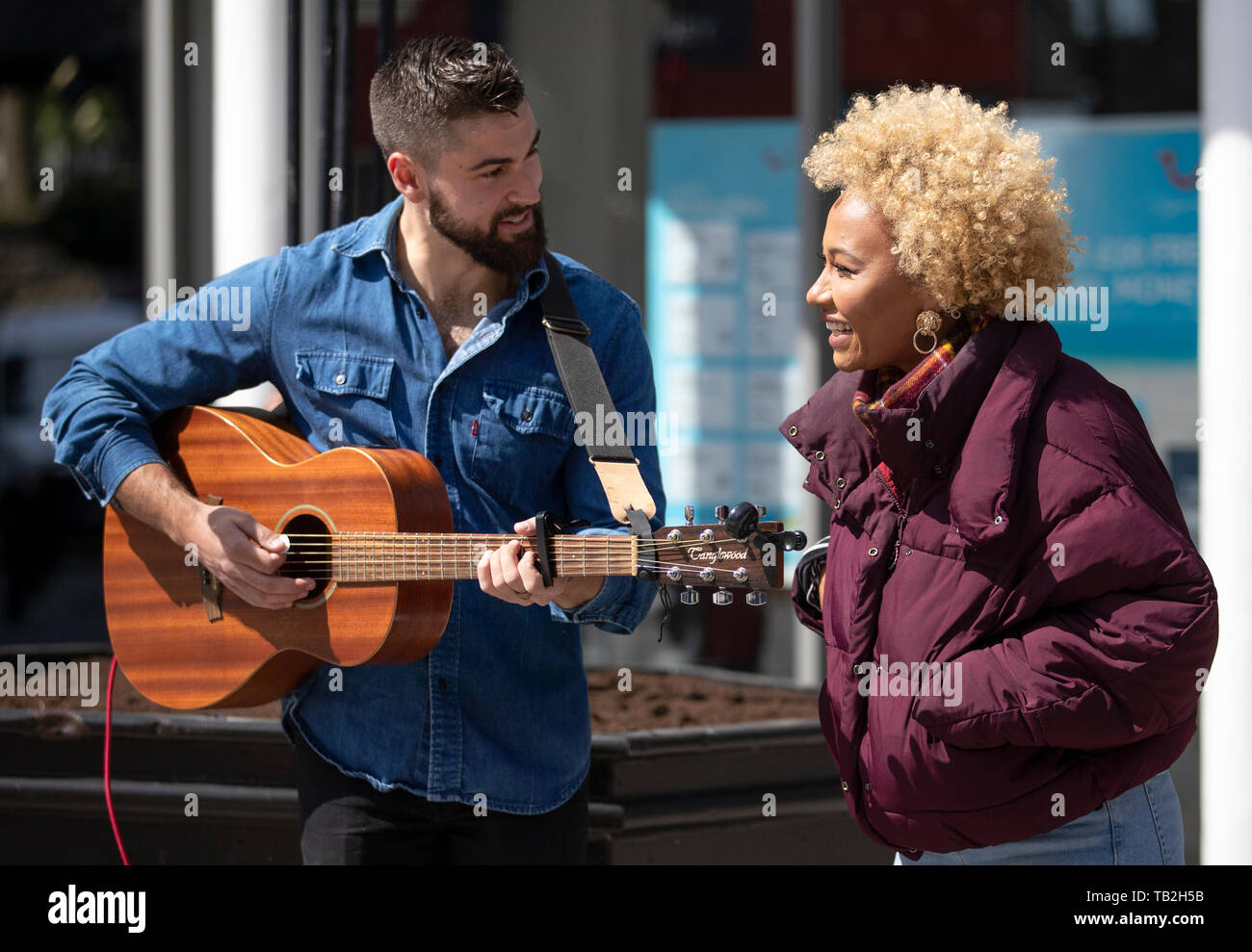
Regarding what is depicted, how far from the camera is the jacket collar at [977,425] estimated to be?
1.93 m

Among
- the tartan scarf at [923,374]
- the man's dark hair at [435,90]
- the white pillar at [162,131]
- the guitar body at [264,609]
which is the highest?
the white pillar at [162,131]

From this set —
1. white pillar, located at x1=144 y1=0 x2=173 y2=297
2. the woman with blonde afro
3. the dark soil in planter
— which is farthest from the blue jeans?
white pillar, located at x1=144 y1=0 x2=173 y2=297

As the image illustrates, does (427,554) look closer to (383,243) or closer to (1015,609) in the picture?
(383,243)

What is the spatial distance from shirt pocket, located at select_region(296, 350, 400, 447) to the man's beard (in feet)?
0.80

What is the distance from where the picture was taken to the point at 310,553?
2.69m

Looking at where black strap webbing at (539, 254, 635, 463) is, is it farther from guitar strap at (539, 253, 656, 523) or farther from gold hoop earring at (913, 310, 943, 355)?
gold hoop earring at (913, 310, 943, 355)

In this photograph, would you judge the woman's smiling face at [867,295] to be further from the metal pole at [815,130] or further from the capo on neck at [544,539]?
the metal pole at [815,130]

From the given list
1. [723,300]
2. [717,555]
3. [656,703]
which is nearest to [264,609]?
Result: [717,555]

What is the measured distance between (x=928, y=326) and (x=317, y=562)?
Result: 1.20m

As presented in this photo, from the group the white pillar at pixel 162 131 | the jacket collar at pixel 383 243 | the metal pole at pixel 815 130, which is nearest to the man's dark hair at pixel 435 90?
the jacket collar at pixel 383 243

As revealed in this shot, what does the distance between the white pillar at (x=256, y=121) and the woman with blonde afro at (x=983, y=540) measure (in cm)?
169

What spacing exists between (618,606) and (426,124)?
90 cm

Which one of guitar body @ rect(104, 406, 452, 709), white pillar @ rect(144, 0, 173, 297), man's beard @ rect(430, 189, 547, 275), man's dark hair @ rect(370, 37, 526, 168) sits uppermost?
white pillar @ rect(144, 0, 173, 297)

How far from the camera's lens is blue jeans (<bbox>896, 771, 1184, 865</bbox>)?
2053 mm
